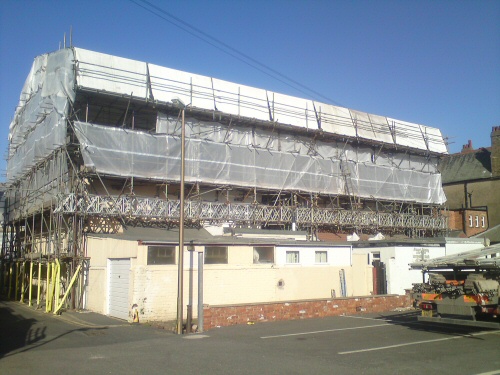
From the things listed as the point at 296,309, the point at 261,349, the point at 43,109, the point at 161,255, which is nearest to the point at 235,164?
the point at 43,109

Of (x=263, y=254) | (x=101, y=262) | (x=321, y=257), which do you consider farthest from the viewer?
(x=321, y=257)

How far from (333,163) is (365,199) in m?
Result: 4.41

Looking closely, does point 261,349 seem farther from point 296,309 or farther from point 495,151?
point 495,151

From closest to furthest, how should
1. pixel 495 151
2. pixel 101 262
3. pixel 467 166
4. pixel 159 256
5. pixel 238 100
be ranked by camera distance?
pixel 159 256
pixel 101 262
pixel 238 100
pixel 495 151
pixel 467 166

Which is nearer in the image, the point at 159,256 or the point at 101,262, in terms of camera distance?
the point at 159,256

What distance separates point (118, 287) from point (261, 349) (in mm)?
10704

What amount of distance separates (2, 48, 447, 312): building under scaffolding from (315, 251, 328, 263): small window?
926cm

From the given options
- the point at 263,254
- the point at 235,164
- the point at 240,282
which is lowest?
the point at 240,282

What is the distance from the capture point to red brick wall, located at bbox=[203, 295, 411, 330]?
18.1 metres

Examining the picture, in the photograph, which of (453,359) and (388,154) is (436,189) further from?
(453,359)

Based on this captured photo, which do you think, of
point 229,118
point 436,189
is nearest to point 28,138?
point 229,118

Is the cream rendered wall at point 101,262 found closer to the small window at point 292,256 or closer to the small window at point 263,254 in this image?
the small window at point 263,254

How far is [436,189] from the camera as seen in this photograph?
1852 inches

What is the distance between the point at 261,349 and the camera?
13008 millimetres
